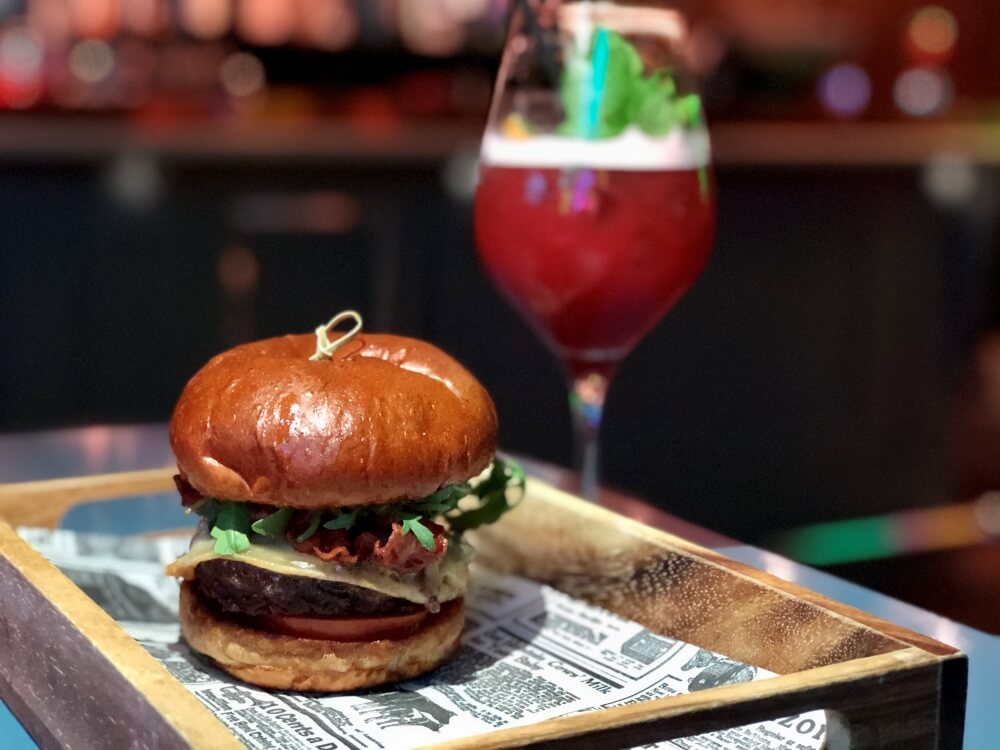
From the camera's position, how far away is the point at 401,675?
1.21 meters

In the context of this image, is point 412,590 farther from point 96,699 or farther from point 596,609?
point 96,699

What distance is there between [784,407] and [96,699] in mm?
4034

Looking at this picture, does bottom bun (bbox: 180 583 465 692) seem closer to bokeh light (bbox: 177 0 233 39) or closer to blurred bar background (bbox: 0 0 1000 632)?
blurred bar background (bbox: 0 0 1000 632)

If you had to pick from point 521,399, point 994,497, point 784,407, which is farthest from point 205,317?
point 994,497

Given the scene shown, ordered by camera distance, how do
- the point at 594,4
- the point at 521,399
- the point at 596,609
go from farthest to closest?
the point at 521,399 < the point at 594,4 < the point at 596,609

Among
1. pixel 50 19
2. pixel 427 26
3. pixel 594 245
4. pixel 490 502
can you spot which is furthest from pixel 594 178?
pixel 427 26

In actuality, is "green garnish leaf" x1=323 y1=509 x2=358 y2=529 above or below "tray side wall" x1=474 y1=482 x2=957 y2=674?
above

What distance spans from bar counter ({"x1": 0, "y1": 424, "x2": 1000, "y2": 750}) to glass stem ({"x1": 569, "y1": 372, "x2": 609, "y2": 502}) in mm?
44

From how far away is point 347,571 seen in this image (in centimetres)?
119

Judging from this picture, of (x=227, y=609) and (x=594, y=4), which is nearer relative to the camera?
(x=227, y=609)

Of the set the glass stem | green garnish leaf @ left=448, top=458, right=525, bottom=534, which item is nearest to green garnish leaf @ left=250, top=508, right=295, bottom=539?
green garnish leaf @ left=448, top=458, right=525, bottom=534

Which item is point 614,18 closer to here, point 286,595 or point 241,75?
point 286,595

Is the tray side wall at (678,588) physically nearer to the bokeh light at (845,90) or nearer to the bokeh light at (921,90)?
the bokeh light at (845,90)

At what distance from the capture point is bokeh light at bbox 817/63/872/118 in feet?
23.7
